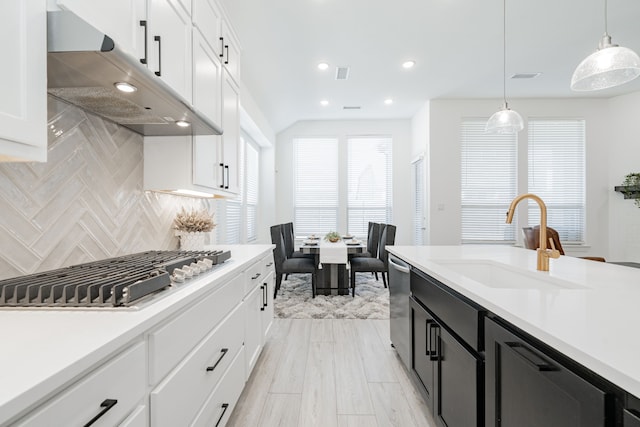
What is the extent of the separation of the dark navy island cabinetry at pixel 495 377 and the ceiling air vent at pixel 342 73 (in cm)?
331

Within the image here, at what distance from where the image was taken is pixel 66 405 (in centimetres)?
62

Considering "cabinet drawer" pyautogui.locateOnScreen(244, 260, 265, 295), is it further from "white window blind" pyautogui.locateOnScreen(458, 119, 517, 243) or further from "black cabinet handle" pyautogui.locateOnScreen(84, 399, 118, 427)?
"white window blind" pyautogui.locateOnScreen(458, 119, 517, 243)

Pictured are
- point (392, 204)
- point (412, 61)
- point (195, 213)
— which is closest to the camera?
point (195, 213)

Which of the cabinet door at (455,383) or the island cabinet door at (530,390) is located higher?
the island cabinet door at (530,390)

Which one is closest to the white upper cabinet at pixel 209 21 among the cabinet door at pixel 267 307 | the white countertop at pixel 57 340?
the white countertop at pixel 57 340

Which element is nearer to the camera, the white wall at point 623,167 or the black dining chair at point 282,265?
the black dining chair at point 282,265

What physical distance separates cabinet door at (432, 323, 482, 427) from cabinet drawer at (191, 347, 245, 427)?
104 cm

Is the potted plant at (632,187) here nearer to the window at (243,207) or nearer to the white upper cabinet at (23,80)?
the window at (243,207)

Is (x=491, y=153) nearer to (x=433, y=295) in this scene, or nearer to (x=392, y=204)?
(x=392, y=204)

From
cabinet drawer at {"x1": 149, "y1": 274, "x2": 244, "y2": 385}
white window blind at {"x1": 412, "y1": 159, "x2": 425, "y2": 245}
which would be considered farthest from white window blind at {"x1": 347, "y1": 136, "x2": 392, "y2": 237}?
cabinet drawer at {"x1": 149, "y1": 274, "x2": 244, "y2": 385}

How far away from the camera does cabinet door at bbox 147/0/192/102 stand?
1387 mm

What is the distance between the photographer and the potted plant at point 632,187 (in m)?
4.89

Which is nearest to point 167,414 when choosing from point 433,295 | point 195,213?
point 433,295

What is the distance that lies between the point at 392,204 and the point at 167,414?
5943 millimetres
